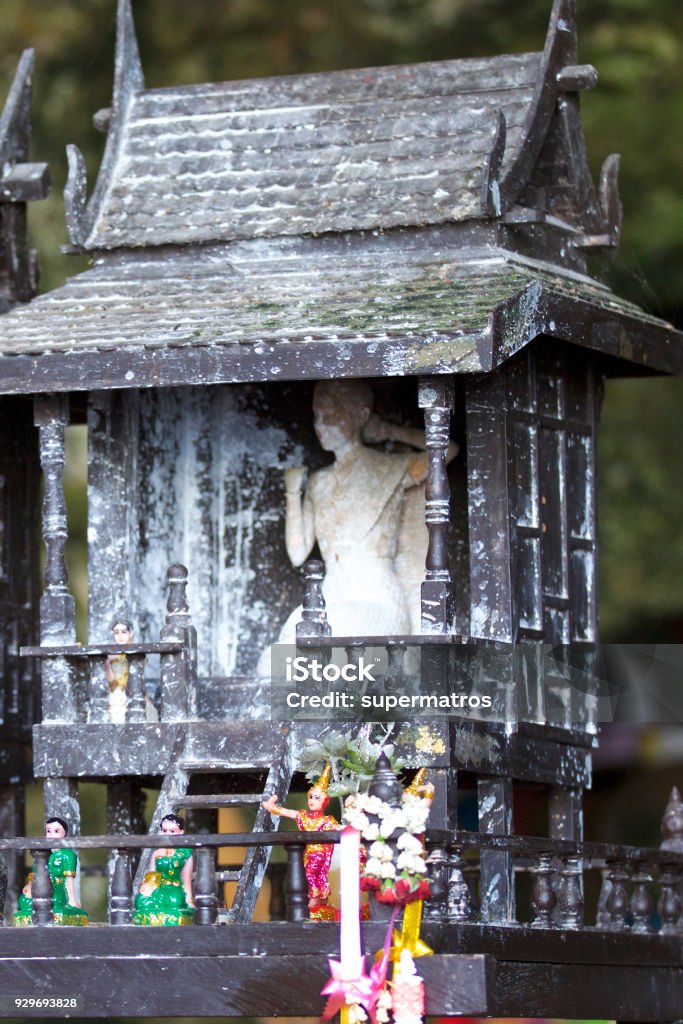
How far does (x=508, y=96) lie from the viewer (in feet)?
51.6

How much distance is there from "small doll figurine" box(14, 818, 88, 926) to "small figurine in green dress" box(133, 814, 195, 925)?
337 millimetres

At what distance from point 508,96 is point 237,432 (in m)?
2.58

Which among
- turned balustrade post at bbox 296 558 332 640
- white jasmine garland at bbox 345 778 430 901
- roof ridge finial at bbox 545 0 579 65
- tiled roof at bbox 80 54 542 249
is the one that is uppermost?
roof ridge finial at bbox 545 0 579 65

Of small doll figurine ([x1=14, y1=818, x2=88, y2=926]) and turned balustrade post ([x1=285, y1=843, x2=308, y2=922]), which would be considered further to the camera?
small doll figurine ([x1=14, y1=818, x2=88, y2=926])

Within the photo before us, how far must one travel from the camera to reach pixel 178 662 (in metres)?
14.3

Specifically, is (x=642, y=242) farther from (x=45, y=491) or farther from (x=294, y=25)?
(x=45, y=491)

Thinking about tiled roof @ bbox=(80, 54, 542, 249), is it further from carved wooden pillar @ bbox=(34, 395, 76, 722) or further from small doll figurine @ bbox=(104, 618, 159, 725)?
small doll figurine @ bbox=(104, 618, 159, 725)

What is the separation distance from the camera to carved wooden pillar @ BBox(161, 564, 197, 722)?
1428 centimetres

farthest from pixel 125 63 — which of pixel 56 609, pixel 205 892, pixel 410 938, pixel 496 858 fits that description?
pixel 410 938

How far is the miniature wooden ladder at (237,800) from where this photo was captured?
13227mm

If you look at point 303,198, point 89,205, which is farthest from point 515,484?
point 89,205

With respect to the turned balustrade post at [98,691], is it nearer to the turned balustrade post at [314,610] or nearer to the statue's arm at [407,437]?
the turned balustrade post at [314,610]

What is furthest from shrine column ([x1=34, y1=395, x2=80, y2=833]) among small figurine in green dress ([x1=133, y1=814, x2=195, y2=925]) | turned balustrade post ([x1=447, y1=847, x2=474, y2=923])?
turned balustrade post ([x1=447, y1=847, x2=474, y2=923])

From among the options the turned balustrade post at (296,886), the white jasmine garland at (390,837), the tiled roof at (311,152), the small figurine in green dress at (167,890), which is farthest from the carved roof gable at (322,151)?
the turned balustrade post at (296,886)
